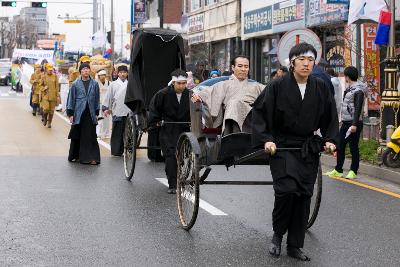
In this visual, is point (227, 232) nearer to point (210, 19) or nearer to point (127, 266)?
point (127, 266)

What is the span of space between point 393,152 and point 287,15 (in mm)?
16302

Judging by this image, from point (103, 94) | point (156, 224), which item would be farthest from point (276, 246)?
point (103, 94)

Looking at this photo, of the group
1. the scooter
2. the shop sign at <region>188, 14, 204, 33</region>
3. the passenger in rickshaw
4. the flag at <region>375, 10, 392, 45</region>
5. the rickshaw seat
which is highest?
the shop sign at <region>188, 14, 204, 33</region>

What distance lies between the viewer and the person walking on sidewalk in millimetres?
12539

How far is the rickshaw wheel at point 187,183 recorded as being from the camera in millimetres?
8180

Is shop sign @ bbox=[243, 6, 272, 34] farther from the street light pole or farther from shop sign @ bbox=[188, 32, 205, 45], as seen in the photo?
the street light pole

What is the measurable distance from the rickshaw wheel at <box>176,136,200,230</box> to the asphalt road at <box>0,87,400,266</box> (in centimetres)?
18

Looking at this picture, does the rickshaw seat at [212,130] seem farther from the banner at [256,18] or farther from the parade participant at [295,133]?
the banner at [256,18]

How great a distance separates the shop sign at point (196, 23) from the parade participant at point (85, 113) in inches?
1074

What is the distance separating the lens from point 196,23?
142ft

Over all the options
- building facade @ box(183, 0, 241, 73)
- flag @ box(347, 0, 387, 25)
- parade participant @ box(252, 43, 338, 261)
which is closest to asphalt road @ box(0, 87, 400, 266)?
parade participant @ box(252, 43, 338, 261)

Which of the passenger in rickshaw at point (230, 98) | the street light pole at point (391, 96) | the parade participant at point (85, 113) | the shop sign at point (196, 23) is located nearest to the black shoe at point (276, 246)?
the passenger in rickshaw at point (230, 98)

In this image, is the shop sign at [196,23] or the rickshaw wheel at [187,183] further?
the shop sign at [196,23]

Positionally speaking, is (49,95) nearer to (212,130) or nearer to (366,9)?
(366,9)
